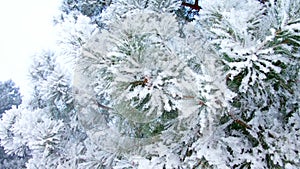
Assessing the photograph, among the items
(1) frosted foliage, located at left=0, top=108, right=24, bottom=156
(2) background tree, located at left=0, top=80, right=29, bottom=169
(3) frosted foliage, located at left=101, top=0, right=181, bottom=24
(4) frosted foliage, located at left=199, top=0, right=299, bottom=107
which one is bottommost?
(1) frosted foliage, located at left=0, top=108, right=24, bottom=156

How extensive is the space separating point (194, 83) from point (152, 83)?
0.11 metres

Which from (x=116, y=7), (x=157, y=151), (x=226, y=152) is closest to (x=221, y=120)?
(x=226, y=152)

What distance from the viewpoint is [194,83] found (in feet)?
2.84

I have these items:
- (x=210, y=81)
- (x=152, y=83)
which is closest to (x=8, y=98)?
(x=152, y=83)

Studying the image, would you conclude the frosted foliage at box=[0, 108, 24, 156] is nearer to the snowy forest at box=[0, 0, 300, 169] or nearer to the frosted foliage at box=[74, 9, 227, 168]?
the snowy forest at box=[0, 0, 300, 169]

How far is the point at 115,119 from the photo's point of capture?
4.35ft

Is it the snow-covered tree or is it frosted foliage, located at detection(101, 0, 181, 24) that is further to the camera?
frosted foliage, located at detection(101, 0, 181, 24)

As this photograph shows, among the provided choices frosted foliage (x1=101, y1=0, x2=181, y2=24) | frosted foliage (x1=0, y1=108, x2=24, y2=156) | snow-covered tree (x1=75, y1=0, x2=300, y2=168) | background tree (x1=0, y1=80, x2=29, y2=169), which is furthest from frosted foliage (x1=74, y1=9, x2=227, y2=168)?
background tree (x1=0, y1=80, x2=29, y2=169)

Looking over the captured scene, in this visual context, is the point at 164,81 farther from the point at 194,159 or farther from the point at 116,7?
the point at 116,7

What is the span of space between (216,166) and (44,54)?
0.89m

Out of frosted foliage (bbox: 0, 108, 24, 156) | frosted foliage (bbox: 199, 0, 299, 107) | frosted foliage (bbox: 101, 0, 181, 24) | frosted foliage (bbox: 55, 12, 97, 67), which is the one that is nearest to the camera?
frosted foliage (bbox: 199, 0, 299, 107)

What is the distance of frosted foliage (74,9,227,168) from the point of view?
85 centimetres

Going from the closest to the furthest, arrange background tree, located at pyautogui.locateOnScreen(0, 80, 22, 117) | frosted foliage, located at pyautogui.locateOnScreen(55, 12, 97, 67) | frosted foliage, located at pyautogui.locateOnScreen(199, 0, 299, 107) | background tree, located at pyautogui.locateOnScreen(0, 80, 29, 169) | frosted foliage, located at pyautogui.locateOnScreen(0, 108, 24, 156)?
frosted foliage, located at pyautogui.locateOnScreen(199, 0, 299, 107), frosted foliage, located at pyautogui.locateOnScreen(55, 12, 97, 67), frosted foliage, located at pyautogui.locateOnScreen(0, 108, 24, 156), background tree, located at pyautogui.locateOnScreen(0, 80, 29, 169), background tree, located at pyautogui.locateOnScreen(0, 80, 22, 117)

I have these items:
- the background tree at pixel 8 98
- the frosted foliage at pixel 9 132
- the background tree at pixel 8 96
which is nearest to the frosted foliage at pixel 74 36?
the frosted foliage at pixel 9 132
